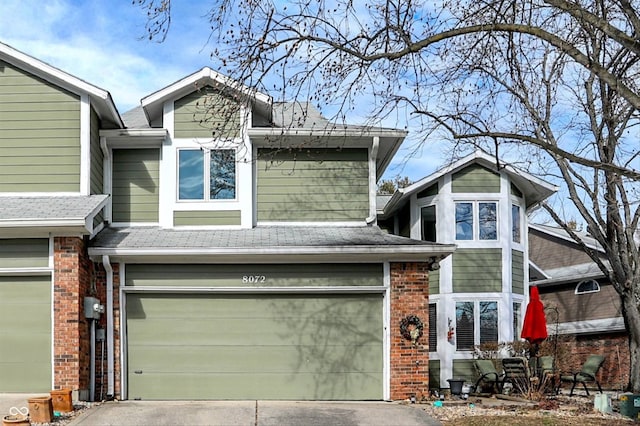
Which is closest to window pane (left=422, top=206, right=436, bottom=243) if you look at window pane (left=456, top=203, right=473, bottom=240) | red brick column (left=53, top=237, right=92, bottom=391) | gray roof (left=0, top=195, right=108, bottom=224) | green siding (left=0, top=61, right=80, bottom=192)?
window pane (left=456, top=203, right=473, bottom=240)

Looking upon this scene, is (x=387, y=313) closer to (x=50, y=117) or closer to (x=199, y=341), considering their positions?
(x=199, y=341)

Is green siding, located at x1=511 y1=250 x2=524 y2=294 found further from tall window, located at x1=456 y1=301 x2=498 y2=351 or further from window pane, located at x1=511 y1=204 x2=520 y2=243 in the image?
tall window, located at x1=456 y1=301 x2=498 y2=351

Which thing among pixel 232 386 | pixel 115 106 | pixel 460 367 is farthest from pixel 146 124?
pixel 460 367

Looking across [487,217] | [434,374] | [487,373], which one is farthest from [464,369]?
[487,217]

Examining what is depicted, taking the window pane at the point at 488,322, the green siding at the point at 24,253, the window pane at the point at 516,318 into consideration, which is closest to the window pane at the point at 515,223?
the window pane at the point at 516,318

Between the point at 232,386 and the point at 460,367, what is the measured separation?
18.8 ft

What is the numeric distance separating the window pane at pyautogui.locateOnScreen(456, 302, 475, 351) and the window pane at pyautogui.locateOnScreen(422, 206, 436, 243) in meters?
1.69

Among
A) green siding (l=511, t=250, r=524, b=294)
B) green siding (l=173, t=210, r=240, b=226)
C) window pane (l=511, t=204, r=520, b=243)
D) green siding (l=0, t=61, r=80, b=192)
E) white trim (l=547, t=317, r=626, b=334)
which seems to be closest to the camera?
green siding (l=0, t=61, r=80, b=192)

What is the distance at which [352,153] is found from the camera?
14.2m

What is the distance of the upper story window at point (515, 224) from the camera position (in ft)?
55.5

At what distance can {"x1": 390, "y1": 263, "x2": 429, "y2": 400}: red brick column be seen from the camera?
12625mm

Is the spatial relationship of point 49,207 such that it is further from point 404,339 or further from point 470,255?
point 470,255

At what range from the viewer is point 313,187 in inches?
552

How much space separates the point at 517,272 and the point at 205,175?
25.8 ft
